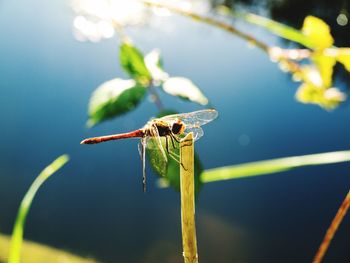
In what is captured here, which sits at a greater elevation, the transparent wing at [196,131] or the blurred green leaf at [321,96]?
the blurred green leaf at [321,96]

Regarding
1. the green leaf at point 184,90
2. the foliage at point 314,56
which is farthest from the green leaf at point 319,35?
the green leaf at point 184,90

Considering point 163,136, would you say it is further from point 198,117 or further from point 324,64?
point 324,64

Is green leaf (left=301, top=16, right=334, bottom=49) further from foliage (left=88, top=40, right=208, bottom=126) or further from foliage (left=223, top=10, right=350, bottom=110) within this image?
foliage (left=88, top=40, right=208, bottom=126)

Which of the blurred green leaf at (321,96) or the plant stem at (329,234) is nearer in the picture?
the plant stem at (329,234)

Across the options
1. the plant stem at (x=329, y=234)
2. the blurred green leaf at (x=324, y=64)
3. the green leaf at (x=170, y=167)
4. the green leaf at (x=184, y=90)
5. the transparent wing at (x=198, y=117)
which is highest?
the blurred green leaf at (x=324, y=64)

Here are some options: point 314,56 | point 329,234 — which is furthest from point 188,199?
point 314,56

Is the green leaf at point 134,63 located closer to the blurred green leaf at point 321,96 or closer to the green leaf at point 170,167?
the green leaf at point 170,167

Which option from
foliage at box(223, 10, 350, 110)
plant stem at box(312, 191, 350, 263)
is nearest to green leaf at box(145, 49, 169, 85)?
foliage at box(223, 10, 350, 110)
